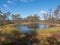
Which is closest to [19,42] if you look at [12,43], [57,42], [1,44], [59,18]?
[12,43]

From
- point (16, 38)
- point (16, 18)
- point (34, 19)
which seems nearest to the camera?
point (16, 38)

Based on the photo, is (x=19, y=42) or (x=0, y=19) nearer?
(x=19, y=42)

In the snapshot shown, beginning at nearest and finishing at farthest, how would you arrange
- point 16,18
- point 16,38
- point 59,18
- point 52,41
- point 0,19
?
point 52,41 → point 16,38 → point 0,19 → point 59,18 → point 16,18

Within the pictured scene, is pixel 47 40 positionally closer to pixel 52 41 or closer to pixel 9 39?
pixel 52 41

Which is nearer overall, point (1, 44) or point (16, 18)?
point (1, 44)

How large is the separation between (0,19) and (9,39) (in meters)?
57.3

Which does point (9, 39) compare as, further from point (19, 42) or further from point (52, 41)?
point (52, 41)

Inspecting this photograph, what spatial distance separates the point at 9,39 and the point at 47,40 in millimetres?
4767

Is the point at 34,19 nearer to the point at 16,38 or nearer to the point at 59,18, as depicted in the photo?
the point at 59,18

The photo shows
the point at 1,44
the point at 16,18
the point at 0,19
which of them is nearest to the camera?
the point at 1,44

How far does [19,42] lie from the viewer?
15109 millimetres

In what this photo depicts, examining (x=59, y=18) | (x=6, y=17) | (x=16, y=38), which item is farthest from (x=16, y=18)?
(x=16, y=38)

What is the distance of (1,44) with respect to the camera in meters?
13.6

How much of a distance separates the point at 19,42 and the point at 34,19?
81.8m
